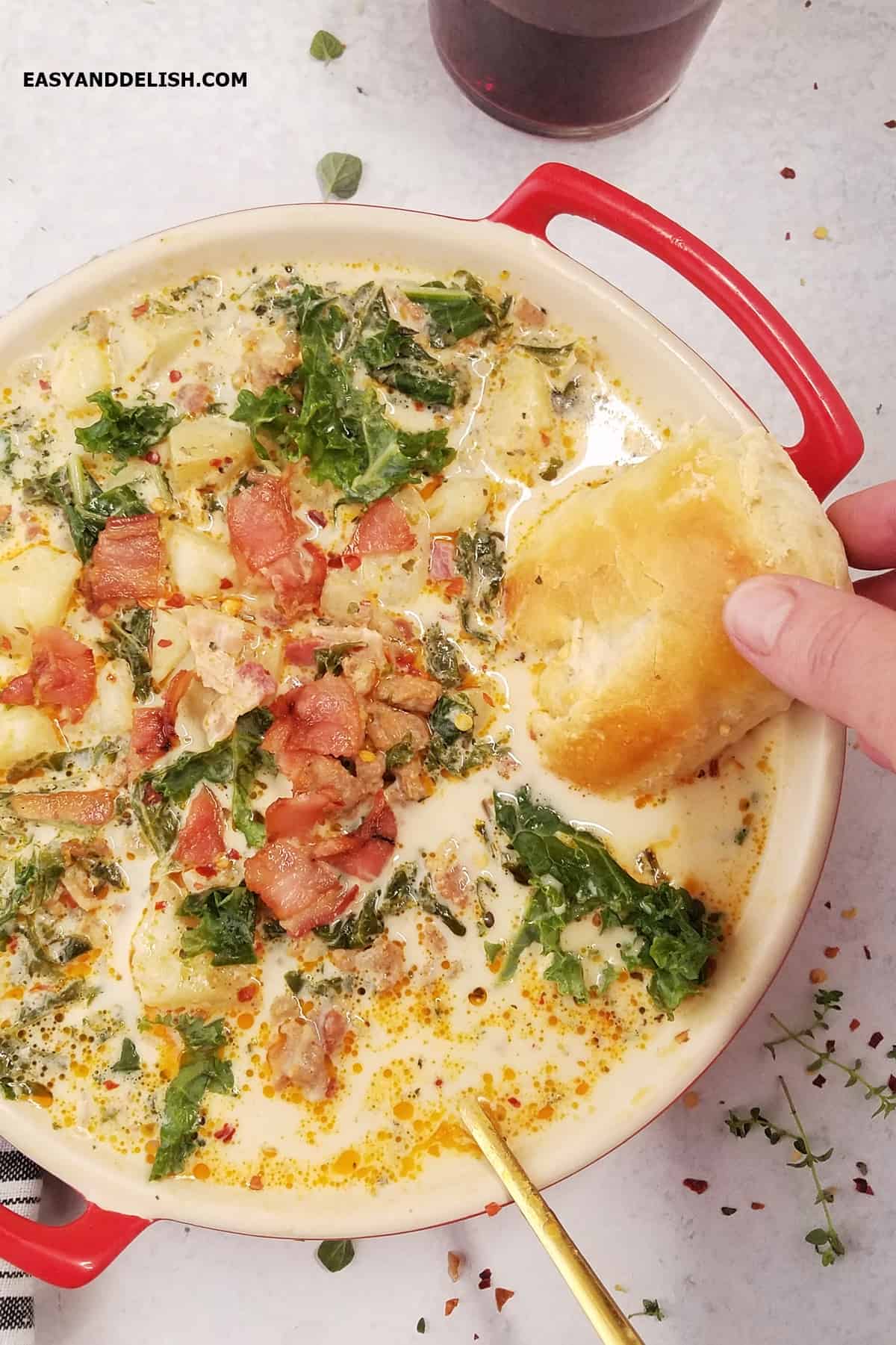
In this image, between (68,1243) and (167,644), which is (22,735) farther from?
(68,1243)

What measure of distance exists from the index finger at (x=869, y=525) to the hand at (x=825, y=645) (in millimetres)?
665

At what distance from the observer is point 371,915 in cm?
290

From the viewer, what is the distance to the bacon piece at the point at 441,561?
9.88 feet

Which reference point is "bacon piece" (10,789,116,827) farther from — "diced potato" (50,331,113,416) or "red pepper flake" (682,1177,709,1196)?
"red pepper flake" (682,1177,709,1196)

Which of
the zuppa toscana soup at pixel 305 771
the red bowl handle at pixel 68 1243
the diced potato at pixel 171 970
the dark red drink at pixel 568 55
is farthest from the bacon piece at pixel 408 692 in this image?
the dark red drink at pixel 568 55

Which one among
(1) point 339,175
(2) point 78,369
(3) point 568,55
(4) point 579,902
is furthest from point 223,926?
(3) point 568,55

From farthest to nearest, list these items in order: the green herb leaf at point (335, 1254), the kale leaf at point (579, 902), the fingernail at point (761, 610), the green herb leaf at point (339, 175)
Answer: the green herb leaf at point (339, 175)
the green herb leaf at point (335, 1254)
the kale leaf at point (579, 902)
the fingernail at point (761, 610)

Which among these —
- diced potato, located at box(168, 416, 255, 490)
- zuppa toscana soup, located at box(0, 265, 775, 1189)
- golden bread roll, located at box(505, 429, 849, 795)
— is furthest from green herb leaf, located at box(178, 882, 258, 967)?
diced potato, located at box(168, 416, 255, 490)

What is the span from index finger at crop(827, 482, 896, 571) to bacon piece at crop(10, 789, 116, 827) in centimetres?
220

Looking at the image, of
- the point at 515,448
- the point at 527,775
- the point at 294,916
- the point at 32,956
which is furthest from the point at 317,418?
the point at 32,956

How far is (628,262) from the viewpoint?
3.41 m

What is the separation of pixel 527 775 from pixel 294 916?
2.45ft

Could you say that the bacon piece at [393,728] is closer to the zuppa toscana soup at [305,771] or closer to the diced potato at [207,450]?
the zuppa toscana soup at [305,771]

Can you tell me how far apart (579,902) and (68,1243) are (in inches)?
61.3
